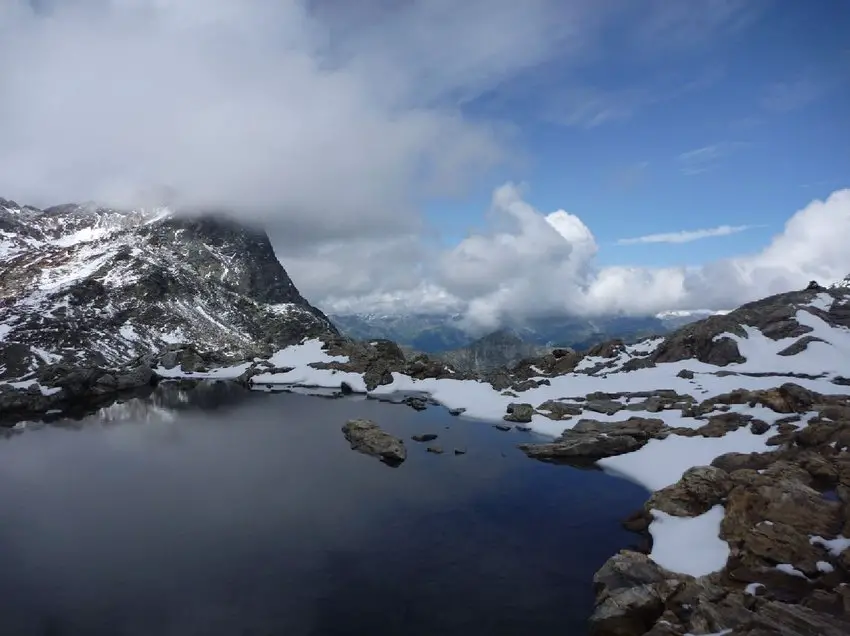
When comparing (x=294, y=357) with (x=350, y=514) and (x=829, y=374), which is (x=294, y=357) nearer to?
(x=350, y=514)

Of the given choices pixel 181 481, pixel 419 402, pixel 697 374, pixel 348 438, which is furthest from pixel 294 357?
pixel 697 374

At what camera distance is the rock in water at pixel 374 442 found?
2322 inches

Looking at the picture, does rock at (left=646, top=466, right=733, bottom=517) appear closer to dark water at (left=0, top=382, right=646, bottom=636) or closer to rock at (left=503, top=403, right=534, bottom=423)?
dark water at (left=0, top=382, right=646, bottom=636)

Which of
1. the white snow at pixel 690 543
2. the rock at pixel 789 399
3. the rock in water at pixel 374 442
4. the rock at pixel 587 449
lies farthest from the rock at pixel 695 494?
the rock in water at pixel 374 442

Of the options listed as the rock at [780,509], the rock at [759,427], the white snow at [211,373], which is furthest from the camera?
the white snow at [211,373]

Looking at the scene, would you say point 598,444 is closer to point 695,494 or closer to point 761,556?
point 695,494

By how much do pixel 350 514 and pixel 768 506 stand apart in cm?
2952

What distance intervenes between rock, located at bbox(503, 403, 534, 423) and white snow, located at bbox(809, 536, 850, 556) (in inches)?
1925

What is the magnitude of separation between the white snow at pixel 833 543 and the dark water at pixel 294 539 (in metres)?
11.8

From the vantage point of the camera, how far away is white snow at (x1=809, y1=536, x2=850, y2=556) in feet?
89.8

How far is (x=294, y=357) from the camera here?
5482 inches

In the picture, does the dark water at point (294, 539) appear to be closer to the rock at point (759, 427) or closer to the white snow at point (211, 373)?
the rock at point (759, 427)

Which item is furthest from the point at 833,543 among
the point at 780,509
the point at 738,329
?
the point at 738,329

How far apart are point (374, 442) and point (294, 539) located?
1047 inches
